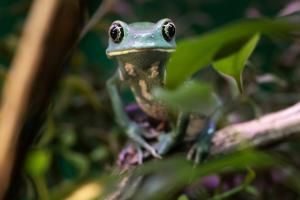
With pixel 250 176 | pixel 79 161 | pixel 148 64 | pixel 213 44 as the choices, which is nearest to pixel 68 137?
pixel 79 161

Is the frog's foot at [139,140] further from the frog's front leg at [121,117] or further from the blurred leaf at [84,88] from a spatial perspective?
the blurred leaf at [84,88]

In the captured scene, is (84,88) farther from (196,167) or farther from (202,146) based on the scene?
(196,167)

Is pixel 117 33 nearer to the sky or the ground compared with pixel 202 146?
nearer to the sky

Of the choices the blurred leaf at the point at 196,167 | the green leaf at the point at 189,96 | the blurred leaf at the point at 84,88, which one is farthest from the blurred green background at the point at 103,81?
the green leaf at the point at 189,96

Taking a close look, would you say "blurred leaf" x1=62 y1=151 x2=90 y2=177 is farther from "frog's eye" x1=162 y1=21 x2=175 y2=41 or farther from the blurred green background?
"frog's eye" x1=162 y1=21 x2=175 y2=41

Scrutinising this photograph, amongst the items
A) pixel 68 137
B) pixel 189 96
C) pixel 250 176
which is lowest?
pixel 250 176
